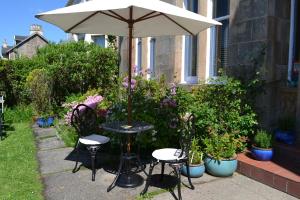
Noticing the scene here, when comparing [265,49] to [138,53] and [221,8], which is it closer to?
[221,8]

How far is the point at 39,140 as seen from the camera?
7930 mm

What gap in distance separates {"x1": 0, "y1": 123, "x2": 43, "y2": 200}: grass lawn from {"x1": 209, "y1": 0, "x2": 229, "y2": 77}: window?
436 centimetres

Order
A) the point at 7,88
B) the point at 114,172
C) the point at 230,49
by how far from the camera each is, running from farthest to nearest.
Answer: the point at 7,88, the point at 230,49, the point at 114,172

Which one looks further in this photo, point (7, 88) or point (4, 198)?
point (7, 88)

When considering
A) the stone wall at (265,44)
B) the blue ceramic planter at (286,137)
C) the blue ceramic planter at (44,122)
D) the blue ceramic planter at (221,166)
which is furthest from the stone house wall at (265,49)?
the blue ceramic planter at (44,122)

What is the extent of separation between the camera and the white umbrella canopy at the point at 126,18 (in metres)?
3.95

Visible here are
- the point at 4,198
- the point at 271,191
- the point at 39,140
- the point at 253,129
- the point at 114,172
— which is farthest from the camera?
the point at 39,140

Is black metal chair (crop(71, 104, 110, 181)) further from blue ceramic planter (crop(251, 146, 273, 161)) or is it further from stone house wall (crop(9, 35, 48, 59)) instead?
stone house wall (crop(9, 35, 48, 59))

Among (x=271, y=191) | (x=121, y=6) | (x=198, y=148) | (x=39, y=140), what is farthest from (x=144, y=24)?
(x=39, y=140)

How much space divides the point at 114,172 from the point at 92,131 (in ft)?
3.92

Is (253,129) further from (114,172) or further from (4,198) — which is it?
(4,198)

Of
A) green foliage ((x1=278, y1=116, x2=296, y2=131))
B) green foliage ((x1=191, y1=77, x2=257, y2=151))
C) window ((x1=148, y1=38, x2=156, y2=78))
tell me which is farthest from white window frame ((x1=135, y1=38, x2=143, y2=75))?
green foliage ((x1=278, y1=116, x2=296, y2=131))

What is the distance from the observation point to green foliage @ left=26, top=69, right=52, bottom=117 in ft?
35.1

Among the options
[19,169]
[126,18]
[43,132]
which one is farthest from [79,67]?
[126,18]
